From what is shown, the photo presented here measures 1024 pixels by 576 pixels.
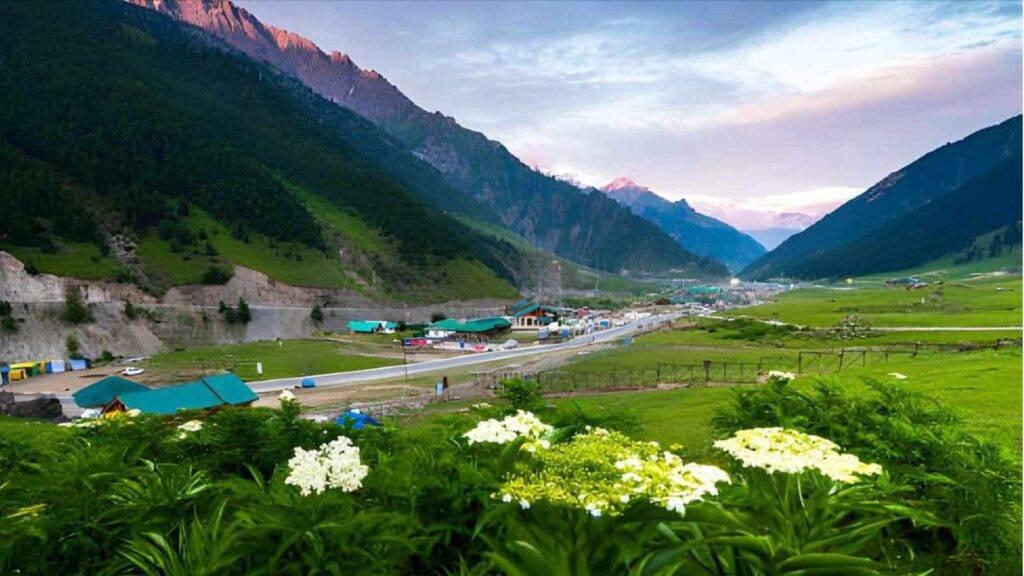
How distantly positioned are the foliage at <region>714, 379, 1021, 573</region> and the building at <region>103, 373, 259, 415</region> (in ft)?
93.4

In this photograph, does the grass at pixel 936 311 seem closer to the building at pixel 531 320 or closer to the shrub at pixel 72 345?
the building at pixel 531 320

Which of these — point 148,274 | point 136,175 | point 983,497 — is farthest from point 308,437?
point 136,175

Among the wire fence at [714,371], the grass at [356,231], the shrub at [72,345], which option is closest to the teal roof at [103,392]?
the wire fence at [714,371]

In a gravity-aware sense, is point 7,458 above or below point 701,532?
below

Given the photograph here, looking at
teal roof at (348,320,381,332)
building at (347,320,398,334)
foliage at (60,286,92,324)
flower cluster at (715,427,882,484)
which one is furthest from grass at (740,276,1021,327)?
foliage at (60,286,92,324)

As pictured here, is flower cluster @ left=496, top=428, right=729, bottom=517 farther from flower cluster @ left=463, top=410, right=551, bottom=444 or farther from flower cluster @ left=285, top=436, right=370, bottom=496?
flower cluster @ left=285, top=436, right=370, bottom=496

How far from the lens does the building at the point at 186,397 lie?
97.9 ft

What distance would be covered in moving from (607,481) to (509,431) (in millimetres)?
1611

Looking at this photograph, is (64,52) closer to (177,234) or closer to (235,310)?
(177,234)

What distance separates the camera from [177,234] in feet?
418

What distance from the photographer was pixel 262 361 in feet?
235

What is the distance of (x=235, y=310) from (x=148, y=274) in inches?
779

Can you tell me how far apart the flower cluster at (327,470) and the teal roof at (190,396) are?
27.2 meters

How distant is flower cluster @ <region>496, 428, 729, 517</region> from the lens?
3945 millimetres
